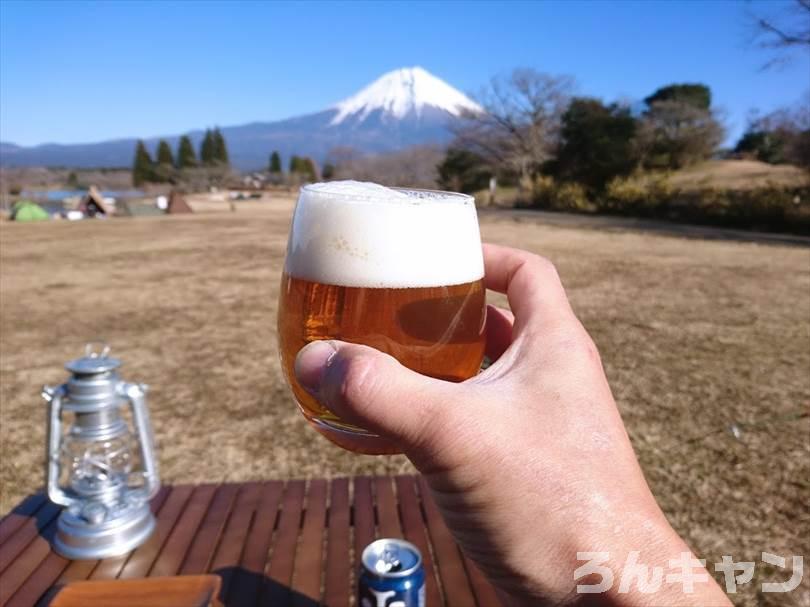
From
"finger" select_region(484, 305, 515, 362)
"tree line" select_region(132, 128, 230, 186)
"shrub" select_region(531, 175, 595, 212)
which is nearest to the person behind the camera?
"finger" select_region(484, 305, 515, 362)

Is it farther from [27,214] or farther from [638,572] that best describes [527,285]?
[27,214]

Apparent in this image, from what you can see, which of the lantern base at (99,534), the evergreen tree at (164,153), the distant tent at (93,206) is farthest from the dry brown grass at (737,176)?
the evergreen tree at (164,153)

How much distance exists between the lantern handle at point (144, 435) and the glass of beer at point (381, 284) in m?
1.60

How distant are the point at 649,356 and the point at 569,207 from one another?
72.8ft

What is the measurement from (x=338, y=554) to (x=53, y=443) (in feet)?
4.17

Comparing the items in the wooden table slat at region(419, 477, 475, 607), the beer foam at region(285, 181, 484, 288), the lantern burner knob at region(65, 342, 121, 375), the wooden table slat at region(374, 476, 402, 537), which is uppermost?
the beer foam at region(285, 181, 484, 288)

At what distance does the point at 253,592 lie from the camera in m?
1.93

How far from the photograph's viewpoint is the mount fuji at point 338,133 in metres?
2.12

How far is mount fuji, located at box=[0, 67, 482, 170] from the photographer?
6.94ft

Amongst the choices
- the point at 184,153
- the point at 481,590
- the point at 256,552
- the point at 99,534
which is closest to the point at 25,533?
the point at 99,534

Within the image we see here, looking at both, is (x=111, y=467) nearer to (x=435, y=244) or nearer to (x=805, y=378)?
(x=435, y=244)

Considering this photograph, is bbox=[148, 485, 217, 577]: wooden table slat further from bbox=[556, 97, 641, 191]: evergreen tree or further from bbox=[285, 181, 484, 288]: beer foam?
bbox=[556, 97, 641, 191]: evergreen tree

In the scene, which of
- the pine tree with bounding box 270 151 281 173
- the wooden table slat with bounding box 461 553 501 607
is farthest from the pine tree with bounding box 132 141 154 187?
the wooden table slat with bounding box 461 553 501 607

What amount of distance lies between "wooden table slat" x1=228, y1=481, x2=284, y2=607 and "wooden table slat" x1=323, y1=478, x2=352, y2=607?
0.75ft
